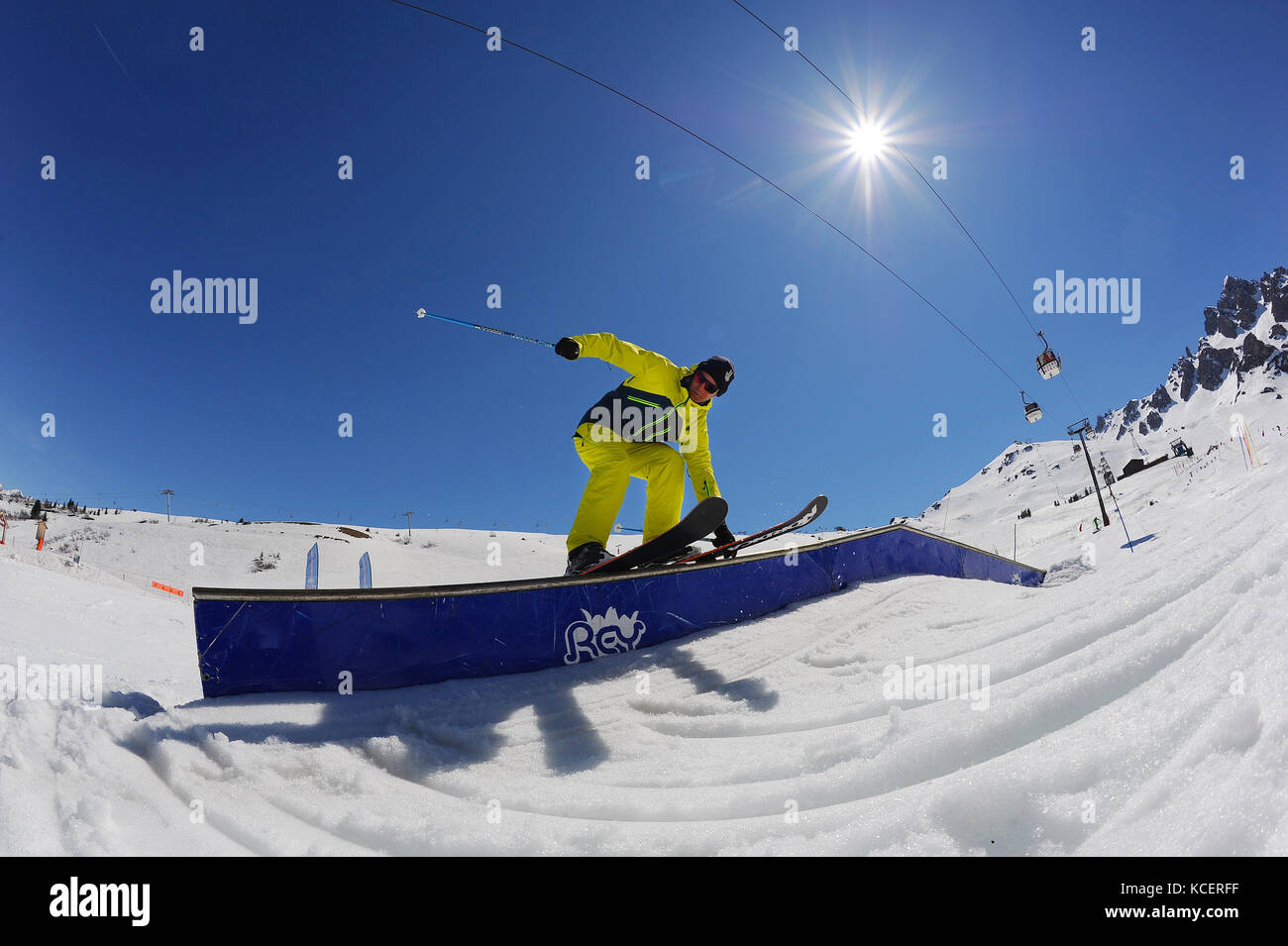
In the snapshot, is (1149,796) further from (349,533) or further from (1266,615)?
(349,533)

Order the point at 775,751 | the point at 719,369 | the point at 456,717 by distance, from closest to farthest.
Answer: the point at 775,751
the point at 456,717
the point at 719,369

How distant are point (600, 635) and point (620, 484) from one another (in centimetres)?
159

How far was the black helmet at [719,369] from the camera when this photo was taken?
15.7ft

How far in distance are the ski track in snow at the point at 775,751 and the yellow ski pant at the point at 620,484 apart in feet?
5.40

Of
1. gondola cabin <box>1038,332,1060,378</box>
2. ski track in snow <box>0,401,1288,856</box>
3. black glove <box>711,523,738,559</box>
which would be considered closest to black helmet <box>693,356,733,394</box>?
black glove <box>711,523,738,559</box>


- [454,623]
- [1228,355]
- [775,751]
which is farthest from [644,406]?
[1228,355]

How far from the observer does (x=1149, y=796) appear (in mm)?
1153

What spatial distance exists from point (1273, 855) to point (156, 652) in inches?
270

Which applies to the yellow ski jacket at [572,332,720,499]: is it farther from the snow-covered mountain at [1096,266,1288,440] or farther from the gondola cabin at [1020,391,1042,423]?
A: the snow-covered mountain at [1096,266,1288,440]

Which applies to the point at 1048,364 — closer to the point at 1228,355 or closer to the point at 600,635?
the point at 600,635

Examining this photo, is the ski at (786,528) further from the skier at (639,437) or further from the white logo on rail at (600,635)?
the white logo on rail at (600,635)

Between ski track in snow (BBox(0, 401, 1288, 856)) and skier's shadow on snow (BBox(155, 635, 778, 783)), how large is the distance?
16 millimetres

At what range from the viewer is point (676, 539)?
15.1ft
